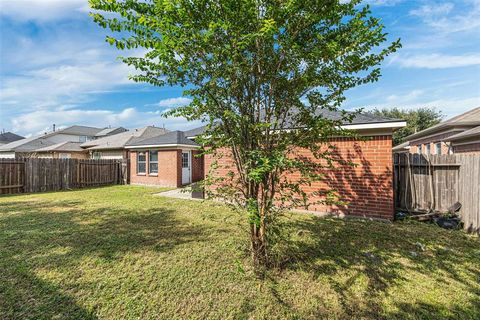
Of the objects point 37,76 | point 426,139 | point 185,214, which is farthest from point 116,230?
point 426,139

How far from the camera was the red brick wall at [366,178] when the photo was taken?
22.0ft

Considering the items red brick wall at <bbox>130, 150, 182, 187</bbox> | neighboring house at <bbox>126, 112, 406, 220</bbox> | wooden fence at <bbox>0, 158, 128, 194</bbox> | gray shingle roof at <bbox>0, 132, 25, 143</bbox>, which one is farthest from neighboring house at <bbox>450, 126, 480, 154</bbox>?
gray shingle roof at <bbox>0, 132, 25, 143</bbox>

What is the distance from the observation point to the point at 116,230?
19.0 ft

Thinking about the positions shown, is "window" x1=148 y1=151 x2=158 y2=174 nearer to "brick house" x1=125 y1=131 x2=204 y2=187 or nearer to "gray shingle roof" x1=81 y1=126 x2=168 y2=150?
"brick house" x1=125 y1=131 x2=204 y2=187

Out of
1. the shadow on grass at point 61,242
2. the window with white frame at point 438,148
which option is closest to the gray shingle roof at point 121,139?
the shadow on grass at point 61,242

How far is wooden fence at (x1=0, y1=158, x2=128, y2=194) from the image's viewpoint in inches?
488

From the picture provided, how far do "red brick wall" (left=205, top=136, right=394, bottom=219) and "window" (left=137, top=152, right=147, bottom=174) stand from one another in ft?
39.2

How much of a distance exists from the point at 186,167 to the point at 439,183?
13518 mm

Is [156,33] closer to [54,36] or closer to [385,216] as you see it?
[385,216]

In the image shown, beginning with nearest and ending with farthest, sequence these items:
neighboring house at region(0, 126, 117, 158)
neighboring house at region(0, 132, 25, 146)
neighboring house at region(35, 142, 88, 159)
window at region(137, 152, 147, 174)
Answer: window at region(137, 152, 147, 174) → neighboring house at region(35, 142, 88, 159) → neighboring house at region(0, 126, 117, 158) → neighboring house at region(0, 132, 25, 146)

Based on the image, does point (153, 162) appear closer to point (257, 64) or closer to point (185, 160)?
point (185, 160)

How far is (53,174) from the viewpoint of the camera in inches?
550

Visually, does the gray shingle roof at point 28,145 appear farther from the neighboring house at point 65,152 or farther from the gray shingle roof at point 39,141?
the neighboring house at point 65,152

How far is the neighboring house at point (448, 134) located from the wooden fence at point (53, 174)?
22.3m
